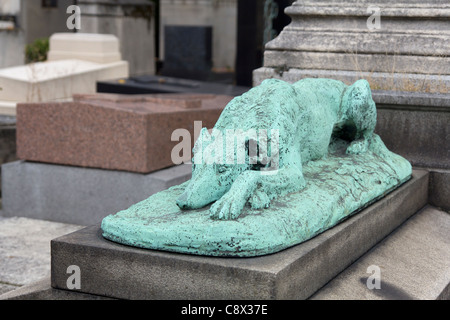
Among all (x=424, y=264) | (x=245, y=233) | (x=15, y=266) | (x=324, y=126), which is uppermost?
(x=324, y=126)

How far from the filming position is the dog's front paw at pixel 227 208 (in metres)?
3.27

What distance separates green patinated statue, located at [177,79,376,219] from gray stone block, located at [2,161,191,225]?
2.23 m

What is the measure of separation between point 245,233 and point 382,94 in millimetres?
2576

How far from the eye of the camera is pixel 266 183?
11.7 ft

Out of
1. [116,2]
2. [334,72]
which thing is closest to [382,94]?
[334,72]

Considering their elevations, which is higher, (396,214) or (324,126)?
(324,126)

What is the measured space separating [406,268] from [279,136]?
3.44ft

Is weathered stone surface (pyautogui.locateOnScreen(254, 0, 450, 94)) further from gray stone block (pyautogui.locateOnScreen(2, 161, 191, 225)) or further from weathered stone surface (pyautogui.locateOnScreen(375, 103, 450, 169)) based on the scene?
gray stone block (pyautogui.locateOnScreen(2, 161, 191, 225))

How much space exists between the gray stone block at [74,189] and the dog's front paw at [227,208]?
3198 millimetres

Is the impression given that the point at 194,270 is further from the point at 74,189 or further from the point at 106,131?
the point at 74,189

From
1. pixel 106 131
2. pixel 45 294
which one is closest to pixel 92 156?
pixel 106 131

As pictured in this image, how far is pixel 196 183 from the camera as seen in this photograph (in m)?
3.55

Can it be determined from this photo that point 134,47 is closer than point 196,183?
No

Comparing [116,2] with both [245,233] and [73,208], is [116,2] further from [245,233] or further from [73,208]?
[245,233]
